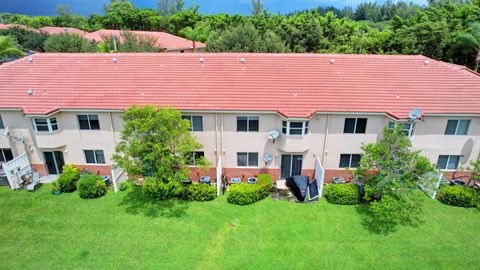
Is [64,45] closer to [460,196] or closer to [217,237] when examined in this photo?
[217,237]

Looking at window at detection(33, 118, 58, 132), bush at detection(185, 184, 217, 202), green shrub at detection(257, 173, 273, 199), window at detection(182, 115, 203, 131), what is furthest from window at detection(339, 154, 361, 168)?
window at detection(33, 118, 58, 132)

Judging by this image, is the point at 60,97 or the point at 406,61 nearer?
the point at 60,97

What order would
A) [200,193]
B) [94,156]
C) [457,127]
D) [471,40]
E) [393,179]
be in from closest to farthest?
[393,179], [200,193], [457,127], [94,156], [471,40]

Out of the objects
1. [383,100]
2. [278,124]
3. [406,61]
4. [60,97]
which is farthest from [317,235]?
[60,97]

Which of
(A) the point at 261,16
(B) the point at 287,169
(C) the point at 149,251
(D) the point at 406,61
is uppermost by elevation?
(A) the point at 261,16

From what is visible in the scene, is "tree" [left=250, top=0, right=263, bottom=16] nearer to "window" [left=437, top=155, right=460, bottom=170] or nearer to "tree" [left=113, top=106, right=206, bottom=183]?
"window" [left=437, top=155, right=460, bottom=170]

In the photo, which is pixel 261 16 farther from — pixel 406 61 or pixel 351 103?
pixel 351 103

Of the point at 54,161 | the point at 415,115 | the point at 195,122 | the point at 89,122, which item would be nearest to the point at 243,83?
the point at 195,122
